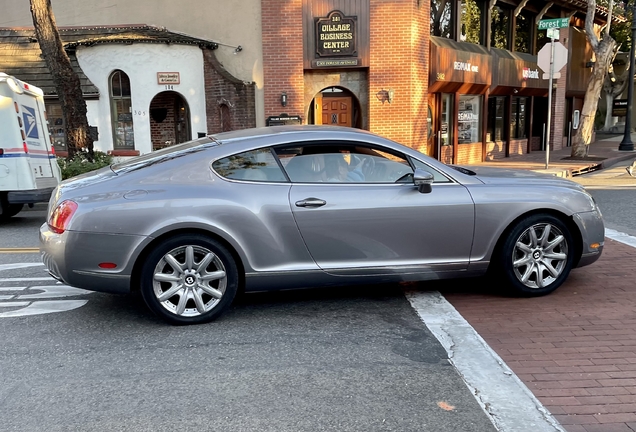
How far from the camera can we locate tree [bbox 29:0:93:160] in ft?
40.5

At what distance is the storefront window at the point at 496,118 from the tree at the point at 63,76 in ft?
44.6

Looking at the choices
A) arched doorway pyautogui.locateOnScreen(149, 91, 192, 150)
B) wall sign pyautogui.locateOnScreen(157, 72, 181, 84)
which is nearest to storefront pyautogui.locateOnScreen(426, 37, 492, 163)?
wall sign pyautogui.locateOnScreen(157, 72, 181, 84)

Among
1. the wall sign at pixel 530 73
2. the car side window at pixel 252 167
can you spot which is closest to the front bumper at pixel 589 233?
the car side window at pixel 252 167

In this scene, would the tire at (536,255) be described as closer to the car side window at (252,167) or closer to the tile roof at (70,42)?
the car side window at (252,167)

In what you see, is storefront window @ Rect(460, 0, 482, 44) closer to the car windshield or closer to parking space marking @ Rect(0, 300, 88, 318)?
the car windshield

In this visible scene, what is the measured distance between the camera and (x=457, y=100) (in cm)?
1797

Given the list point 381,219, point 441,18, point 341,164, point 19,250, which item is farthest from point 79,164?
point 441,18

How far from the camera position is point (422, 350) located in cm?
398

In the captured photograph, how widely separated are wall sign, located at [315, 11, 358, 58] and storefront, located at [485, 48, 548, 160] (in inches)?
257

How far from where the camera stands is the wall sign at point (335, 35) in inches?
589

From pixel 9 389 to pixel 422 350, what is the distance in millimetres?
2727

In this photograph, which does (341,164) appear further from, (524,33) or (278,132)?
(524,33)

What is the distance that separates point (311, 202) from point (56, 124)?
48.5 feet

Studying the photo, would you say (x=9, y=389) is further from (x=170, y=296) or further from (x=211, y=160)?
(x=211, y=160)
